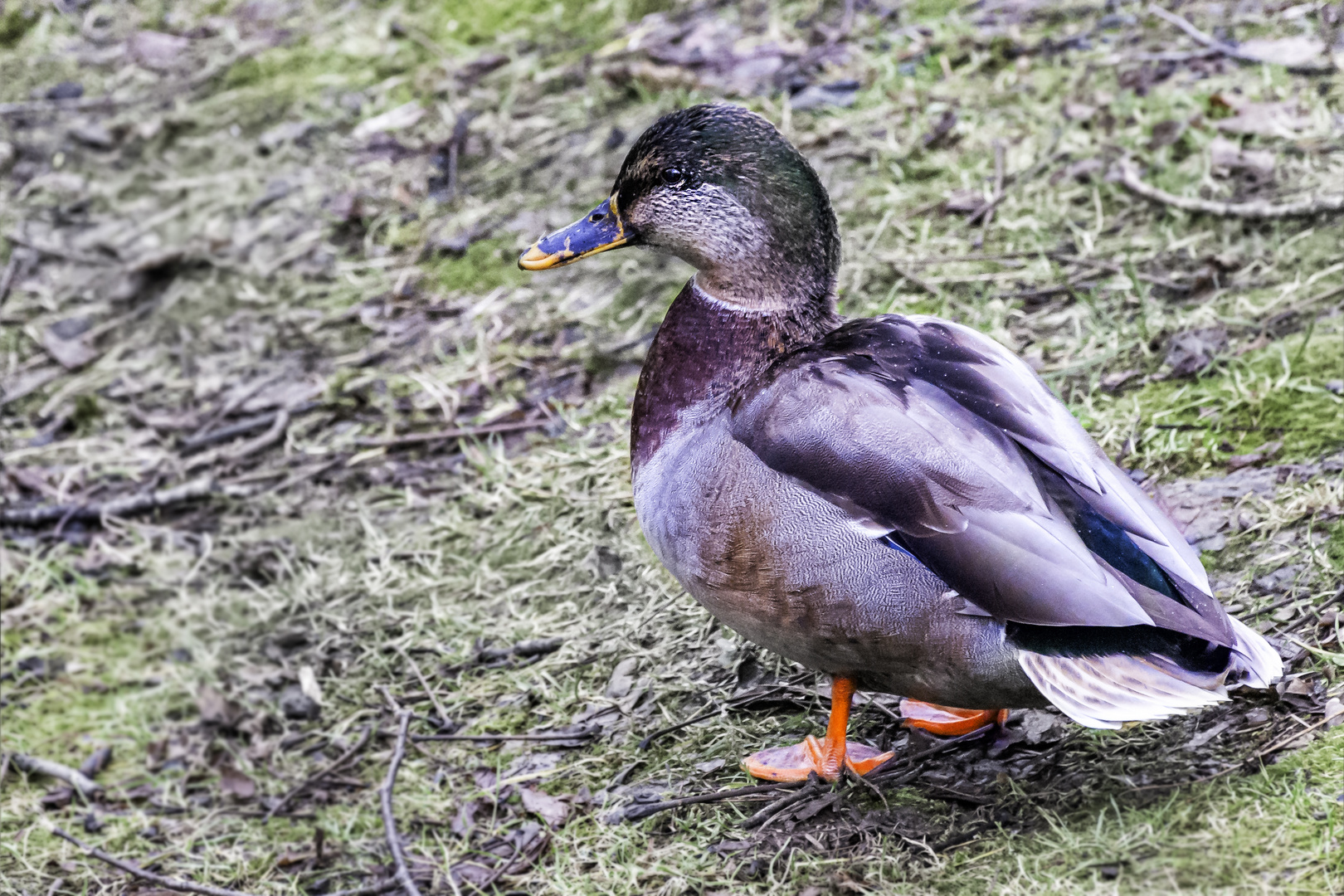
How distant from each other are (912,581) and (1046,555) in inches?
9.2

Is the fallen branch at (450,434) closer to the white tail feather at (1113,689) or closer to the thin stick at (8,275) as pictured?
the thin stick at (8,275)

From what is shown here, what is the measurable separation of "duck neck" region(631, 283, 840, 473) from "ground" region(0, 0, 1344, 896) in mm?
656

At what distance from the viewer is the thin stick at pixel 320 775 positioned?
307cm

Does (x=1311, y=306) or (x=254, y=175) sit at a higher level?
(x=1311, y=306)

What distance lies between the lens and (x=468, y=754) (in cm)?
308

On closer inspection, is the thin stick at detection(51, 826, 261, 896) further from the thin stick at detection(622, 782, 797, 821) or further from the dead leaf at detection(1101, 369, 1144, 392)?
the dead leaf at detection(1101, 369, 1144, 392)

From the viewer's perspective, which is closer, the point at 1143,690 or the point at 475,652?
the point at 1143,690

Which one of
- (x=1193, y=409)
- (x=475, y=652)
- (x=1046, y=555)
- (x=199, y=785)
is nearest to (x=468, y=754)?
(x=475, y=652)

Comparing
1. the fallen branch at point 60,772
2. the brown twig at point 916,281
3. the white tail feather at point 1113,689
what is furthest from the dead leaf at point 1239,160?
the fallen branch at point 60,772

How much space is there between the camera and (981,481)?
7.32ft

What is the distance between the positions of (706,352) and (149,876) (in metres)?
1.61

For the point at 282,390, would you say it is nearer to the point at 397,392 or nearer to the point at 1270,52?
the point at 397,392

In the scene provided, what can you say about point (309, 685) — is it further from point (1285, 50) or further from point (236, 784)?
point (1285, 50)

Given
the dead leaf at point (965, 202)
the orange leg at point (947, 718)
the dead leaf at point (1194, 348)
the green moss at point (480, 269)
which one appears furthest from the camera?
the green moss at point (480, 269)
